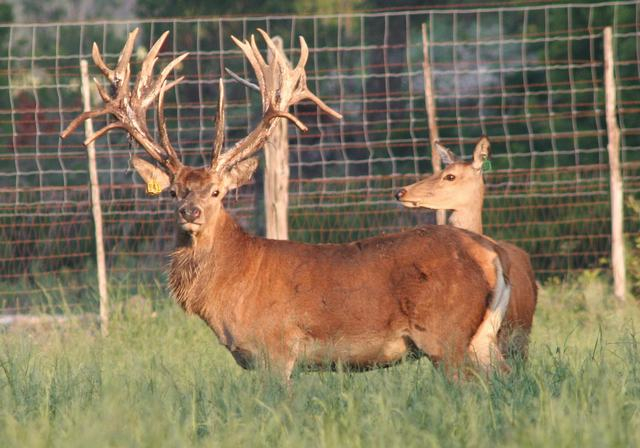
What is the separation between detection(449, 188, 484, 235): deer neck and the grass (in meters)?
2.18

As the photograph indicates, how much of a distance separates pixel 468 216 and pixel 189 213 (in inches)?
110

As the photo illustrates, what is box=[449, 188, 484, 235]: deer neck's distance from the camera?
9250 millimetres

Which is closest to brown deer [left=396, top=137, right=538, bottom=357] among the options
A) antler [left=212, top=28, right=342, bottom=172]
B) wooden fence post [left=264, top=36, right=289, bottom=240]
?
antler [left=212, top=28, right=342, bottom=172]

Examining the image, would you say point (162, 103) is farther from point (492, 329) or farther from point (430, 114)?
point (430, 114)

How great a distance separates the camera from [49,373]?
670 centimetres

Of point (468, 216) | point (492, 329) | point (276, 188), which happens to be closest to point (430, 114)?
point (276, 188)

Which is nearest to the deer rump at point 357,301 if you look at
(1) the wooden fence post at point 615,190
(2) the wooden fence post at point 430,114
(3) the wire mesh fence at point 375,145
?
(3) the wire mesh fence at point 375,145

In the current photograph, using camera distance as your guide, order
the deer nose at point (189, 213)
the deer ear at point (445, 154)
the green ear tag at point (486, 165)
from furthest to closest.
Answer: the deer ear at point (445, 154), the green ear tag at point (486, 165), the deer nose at point (189, 213)

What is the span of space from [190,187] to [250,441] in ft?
8.34

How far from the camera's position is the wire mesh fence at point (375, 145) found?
1110 cm

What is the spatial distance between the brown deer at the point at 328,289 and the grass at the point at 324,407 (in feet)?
0.75

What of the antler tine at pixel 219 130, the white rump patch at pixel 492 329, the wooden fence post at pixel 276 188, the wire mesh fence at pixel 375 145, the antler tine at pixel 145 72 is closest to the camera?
the white rump patch at pixel 492 329

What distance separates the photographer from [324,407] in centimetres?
541

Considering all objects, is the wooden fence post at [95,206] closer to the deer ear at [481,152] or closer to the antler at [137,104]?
the antler at [137,104]
